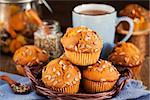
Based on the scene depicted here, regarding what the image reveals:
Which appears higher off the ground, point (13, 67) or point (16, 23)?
point (16, 23)

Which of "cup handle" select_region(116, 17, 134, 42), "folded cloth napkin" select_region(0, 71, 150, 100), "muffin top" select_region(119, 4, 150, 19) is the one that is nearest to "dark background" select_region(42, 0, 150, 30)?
"muffin top" select_region(119, 4, 150, 19)

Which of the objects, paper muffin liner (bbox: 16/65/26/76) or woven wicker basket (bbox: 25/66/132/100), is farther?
paper muffin liner (bbox: 16/65/26/76)

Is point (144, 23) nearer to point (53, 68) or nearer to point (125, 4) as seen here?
point (125, 4)

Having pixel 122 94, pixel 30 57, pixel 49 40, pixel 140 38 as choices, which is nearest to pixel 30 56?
pixel 30 57

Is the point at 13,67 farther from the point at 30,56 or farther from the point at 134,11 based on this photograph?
the point at 134,11

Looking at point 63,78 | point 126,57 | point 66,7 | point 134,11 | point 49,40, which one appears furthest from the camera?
point 66,7

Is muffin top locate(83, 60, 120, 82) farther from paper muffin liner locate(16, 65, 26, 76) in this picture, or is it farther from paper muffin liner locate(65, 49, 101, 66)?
paper muffin liner locate(16, 65, 26, 76)

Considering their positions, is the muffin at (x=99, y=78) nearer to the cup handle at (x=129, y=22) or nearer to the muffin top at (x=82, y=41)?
the muffin top at (x=82, y=41)
